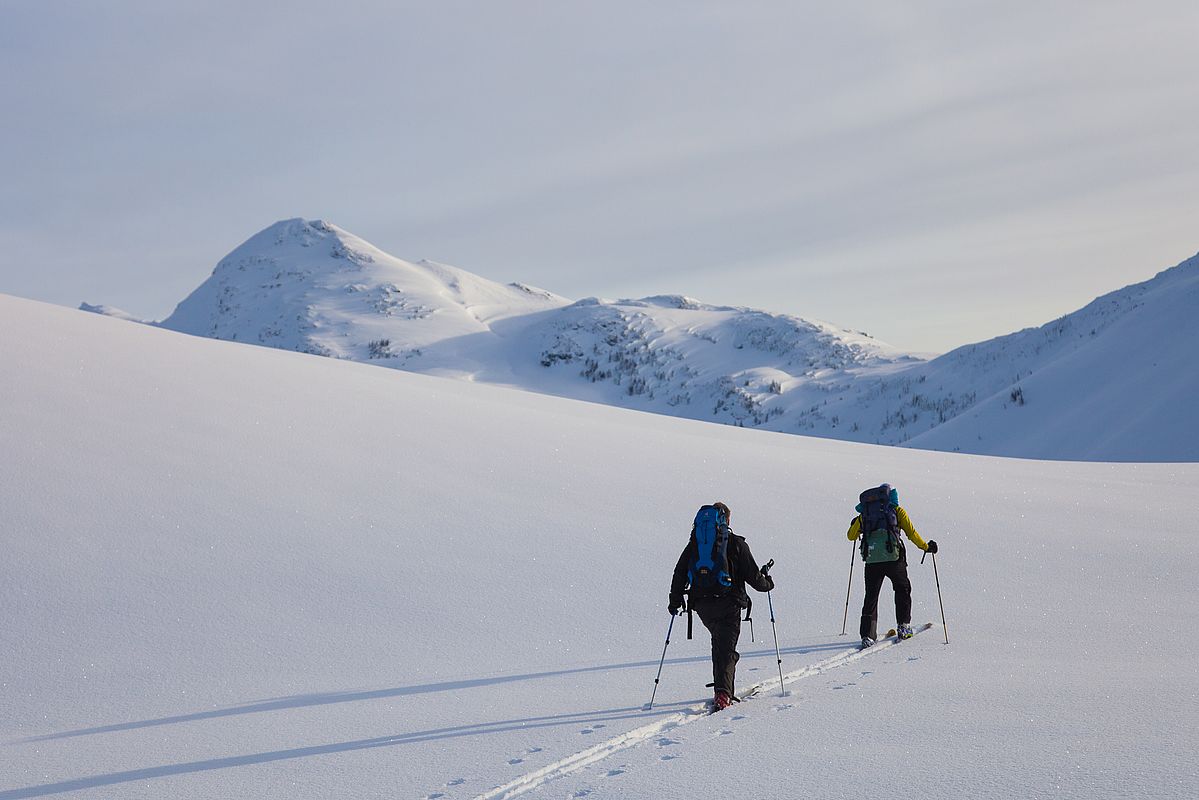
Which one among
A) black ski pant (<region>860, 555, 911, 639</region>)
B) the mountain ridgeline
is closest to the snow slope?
black ski pant (<region>860, 555, 911, 639</region>)

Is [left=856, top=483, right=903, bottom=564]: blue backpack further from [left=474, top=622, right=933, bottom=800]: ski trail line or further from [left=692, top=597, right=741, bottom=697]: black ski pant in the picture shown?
[left=692, top=597, right=741, bottom=697]: black ski pant

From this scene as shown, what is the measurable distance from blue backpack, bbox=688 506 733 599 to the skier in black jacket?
0.03 m

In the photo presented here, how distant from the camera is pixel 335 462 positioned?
13.2 m

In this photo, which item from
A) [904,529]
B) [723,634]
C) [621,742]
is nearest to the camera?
[621,742]

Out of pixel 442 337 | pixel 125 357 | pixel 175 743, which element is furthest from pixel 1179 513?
pixel 442 337

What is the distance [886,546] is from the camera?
857 centimetres

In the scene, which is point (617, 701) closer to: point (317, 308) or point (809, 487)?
point (809, 487)

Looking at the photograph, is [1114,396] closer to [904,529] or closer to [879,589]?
[904,529]

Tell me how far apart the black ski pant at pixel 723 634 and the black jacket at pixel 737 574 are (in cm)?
10

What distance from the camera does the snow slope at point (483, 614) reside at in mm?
5309

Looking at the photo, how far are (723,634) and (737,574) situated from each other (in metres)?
0.49

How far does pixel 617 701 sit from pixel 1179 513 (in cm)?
1363

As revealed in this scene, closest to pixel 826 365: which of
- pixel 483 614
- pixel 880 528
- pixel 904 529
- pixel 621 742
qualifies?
pixel 904 529

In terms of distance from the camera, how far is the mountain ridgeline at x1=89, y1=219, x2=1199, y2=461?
5262cm
